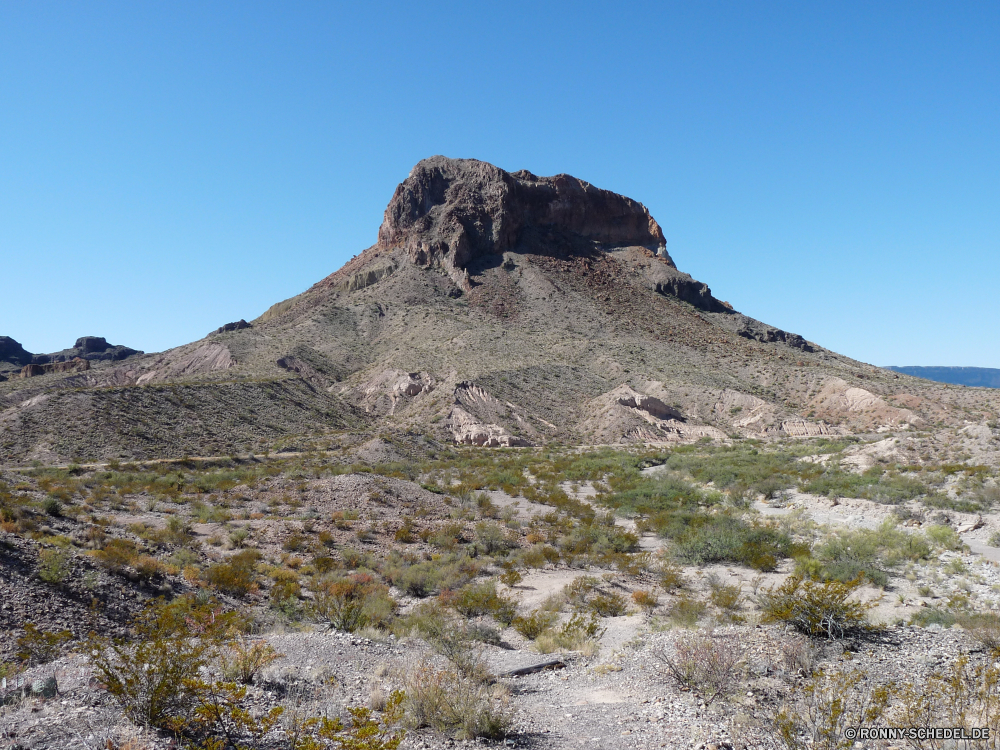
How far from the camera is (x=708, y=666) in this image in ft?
22.1

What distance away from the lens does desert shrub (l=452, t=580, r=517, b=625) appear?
10273 mm

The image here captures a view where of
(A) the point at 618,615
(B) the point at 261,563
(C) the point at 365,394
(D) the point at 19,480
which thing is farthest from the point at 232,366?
(A) the point at 618,615

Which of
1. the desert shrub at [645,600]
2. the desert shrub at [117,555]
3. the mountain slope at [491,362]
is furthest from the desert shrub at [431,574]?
the mountain slope at [491,362]

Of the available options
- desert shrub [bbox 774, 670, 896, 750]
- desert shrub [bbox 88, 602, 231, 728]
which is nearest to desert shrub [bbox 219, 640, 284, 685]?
desert shrub [bbox 88, 602, 231, 728]

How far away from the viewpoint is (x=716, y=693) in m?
6.40

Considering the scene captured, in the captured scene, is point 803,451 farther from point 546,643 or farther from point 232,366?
point 232,366

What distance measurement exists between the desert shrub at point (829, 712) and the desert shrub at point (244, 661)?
18.5ft

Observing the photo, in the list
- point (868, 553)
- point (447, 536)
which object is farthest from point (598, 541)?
point (868, 553)

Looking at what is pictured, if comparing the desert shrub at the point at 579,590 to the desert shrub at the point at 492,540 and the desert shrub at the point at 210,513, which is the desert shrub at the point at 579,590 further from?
the desert shrub at the point at 210,513

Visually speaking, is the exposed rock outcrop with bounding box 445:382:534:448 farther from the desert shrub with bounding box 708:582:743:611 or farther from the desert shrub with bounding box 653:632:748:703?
the desert shrub with bounding box 653:632:748:703

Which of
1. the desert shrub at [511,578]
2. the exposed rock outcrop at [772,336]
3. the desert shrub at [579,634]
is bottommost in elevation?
the desert shrub at [511,578]

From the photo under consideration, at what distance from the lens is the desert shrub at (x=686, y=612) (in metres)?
9.22

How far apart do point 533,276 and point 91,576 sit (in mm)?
74863

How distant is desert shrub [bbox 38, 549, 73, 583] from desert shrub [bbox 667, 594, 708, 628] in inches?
396
